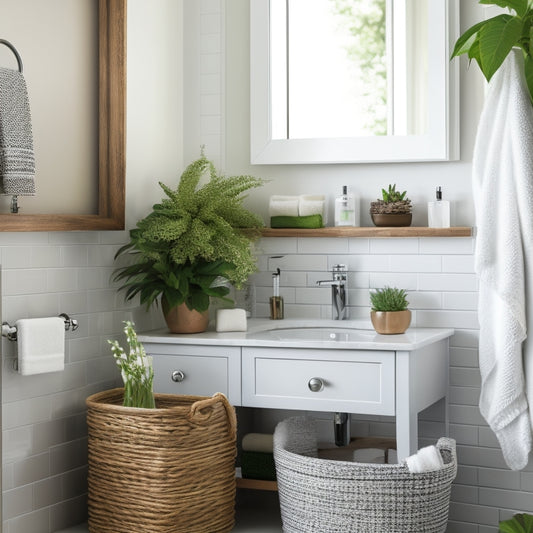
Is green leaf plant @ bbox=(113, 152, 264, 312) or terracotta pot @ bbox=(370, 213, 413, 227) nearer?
green leaf plant @ bbox=(113, 152, 264, 312)

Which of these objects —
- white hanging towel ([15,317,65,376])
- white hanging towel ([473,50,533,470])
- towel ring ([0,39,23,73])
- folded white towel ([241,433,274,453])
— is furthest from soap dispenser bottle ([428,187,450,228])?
towel ring ([0,39,23,73])

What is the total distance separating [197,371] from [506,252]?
111 centimetres

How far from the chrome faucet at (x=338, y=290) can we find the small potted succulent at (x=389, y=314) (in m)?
0.32

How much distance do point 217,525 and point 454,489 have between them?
0.94 meters

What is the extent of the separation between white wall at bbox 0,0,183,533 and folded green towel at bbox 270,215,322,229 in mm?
496

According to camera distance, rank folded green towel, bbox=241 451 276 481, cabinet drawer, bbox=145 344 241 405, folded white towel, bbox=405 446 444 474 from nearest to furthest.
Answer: folded white towel, bbox=405 446 444 474 → cabinet drawer, bbox=145 344 241 405 → folded green towel, bbox=241 451 276 481

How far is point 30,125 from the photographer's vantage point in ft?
8.90

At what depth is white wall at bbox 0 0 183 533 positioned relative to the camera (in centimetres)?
274

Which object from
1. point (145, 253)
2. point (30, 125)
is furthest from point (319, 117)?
point (30, 125)

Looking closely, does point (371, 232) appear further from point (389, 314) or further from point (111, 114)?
point (111, 114)

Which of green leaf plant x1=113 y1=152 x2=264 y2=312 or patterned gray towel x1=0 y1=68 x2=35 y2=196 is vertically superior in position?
patterned gray towel x1=0 y1=68 x2=35 y2=196

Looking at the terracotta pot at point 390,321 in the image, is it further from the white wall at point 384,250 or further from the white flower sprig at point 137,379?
the white flower sprig at point 137,379

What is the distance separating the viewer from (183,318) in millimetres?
3121

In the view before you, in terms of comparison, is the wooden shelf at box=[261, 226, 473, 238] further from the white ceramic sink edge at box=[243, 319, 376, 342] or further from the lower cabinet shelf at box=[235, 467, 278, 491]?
the lower cabinet shelf at box=[235, 467, 278, 491]
